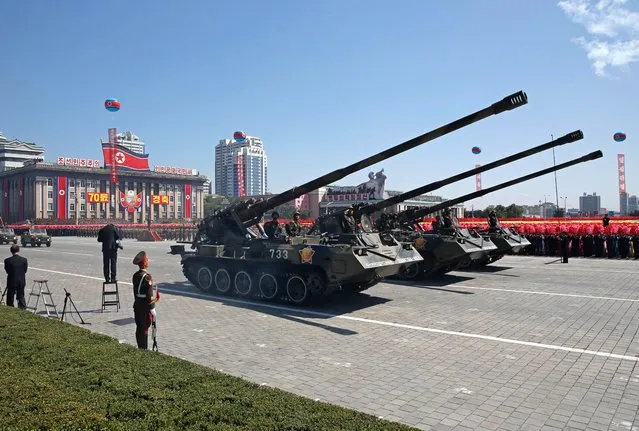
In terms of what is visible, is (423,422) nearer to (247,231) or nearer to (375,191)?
(247,231)

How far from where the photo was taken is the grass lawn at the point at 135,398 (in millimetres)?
4254

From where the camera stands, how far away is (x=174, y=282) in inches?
642

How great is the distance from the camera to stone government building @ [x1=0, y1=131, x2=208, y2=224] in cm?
10469

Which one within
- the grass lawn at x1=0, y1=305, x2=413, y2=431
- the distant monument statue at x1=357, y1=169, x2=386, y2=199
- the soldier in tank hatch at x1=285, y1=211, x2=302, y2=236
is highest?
the distant monument statue at x1=357, y1=169, x2=386, y2=199

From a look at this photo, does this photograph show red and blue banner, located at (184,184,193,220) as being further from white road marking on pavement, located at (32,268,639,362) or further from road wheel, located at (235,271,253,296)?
road wheel, located at (235,271,253,296)

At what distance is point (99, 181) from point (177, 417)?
11910cm

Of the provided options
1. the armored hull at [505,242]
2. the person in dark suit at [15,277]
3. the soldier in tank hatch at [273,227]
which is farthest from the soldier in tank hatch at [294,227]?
the armored hull at [505,242]

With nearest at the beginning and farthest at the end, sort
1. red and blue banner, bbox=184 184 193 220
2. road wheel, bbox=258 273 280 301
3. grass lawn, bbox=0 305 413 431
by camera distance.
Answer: grass lawn, bbox=0 305 413 431 → road wheel, bbox=258 273 280 301 → red and blue banner, bbox=184 184 193 220

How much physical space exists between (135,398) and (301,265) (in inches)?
287

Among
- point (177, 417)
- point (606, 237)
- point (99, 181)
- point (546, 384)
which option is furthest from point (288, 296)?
point (99, 181)

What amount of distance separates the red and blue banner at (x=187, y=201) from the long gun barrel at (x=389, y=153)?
114 m

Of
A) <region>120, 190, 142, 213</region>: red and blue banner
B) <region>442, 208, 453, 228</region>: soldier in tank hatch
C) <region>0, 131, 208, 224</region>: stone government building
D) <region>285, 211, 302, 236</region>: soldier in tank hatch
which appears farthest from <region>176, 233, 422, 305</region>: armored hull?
<region>120, 190, 142, 213</region>: red and blue banner

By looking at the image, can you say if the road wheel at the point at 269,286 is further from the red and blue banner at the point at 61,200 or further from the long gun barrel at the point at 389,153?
the red and blue banner at the point at 61,200

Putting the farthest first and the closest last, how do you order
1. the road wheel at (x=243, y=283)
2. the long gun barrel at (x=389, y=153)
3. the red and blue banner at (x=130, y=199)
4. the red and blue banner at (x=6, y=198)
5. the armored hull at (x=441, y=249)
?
the red and blue banner at (x=6, y=198) < the red and blue banner at (x=130, y=199) < the armored hull at (x=441, y=249) < the road wheel at (x=243, y=283) < the long gun barrel at (x=389, y=153)
